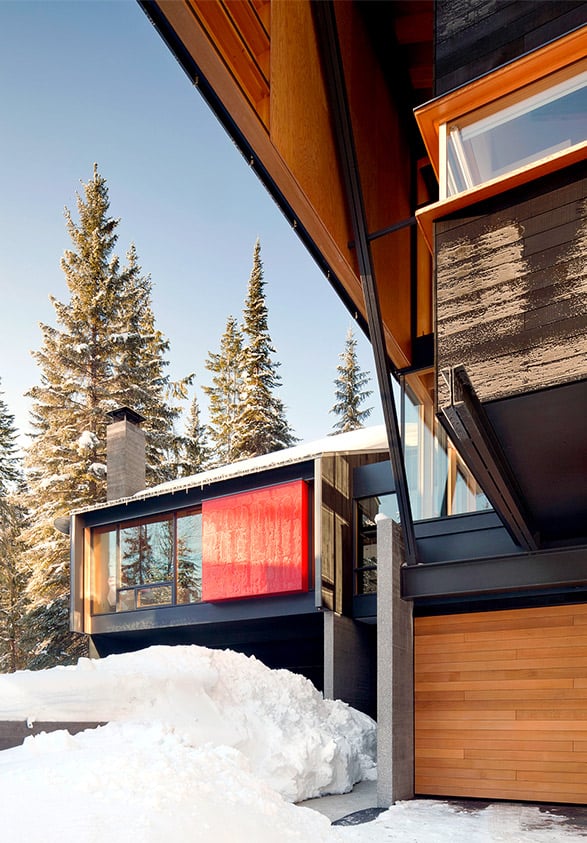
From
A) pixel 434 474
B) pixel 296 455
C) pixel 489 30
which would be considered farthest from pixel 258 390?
pixel 489 30

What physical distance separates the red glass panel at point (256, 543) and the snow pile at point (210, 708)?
→ 287 centimetres

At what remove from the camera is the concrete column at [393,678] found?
23.0 feet

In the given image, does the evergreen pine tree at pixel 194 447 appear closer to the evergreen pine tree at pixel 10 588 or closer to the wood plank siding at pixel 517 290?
the evergreen pine tree at pixel 10 588

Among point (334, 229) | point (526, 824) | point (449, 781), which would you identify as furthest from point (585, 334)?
point (449, 781)

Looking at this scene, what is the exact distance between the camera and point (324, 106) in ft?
23.4

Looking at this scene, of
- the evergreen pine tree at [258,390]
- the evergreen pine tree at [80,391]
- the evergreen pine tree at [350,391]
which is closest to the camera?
the evergreen pine tree at [80,391]

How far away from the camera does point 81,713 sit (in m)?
7.57

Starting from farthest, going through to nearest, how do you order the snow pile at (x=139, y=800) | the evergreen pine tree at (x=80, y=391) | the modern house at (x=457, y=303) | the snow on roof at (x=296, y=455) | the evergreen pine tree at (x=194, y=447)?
the evergreen pine tree at (x=194, y=447), the evergreen pine tree at (x=80, y=391), the snow on roof at (x=296, y=455), the modern house at (x=457, y=303), the snow pile at (x=139, y=800)

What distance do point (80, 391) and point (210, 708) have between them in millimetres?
17036

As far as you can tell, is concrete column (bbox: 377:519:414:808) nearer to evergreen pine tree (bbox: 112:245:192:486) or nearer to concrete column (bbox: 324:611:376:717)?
concrete column (bbox: 324:611:376:717)

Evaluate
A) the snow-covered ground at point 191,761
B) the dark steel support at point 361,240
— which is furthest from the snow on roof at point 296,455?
the dark steel support at point 361,240

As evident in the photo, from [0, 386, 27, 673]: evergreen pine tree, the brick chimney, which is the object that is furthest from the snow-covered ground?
[0, 386, 27, 673]: evergreen pine tree

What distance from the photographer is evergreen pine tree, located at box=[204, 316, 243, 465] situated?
28.8m

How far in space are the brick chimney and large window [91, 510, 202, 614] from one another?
144 cm
